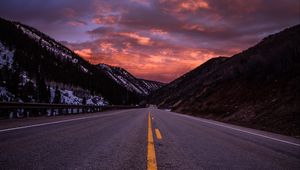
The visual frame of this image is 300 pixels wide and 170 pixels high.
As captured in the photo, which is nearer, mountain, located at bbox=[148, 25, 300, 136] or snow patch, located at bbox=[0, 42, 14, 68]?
mountain, located at bbox=[148, 25, 300, 136]

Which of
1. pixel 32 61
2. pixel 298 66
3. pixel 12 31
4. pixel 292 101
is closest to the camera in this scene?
pixel 292 101

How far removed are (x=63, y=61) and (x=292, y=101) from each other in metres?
174

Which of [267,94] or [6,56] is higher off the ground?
[6,56]

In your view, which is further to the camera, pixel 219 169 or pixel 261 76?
pixel 261 76

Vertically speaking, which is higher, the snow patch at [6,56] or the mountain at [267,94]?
the snow patch at [6,56]

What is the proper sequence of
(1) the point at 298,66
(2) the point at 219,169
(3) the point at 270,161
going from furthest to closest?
1. (1) the point at 298,66
2. (3) the point at 270,161
3. (2) the point at 219,169

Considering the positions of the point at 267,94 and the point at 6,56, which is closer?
the point at 267,94

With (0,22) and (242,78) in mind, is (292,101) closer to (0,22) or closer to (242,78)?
(242,78)

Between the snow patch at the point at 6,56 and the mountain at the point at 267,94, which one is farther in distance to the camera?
the snow patch at the point at 6,56

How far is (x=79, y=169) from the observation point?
3.70 meters

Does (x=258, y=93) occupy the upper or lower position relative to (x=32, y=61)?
lower

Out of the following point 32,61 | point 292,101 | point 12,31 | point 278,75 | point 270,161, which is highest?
point 12,31

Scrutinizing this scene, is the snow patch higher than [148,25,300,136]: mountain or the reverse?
higher

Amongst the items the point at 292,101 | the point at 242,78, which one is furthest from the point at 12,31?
the point at 292,101
